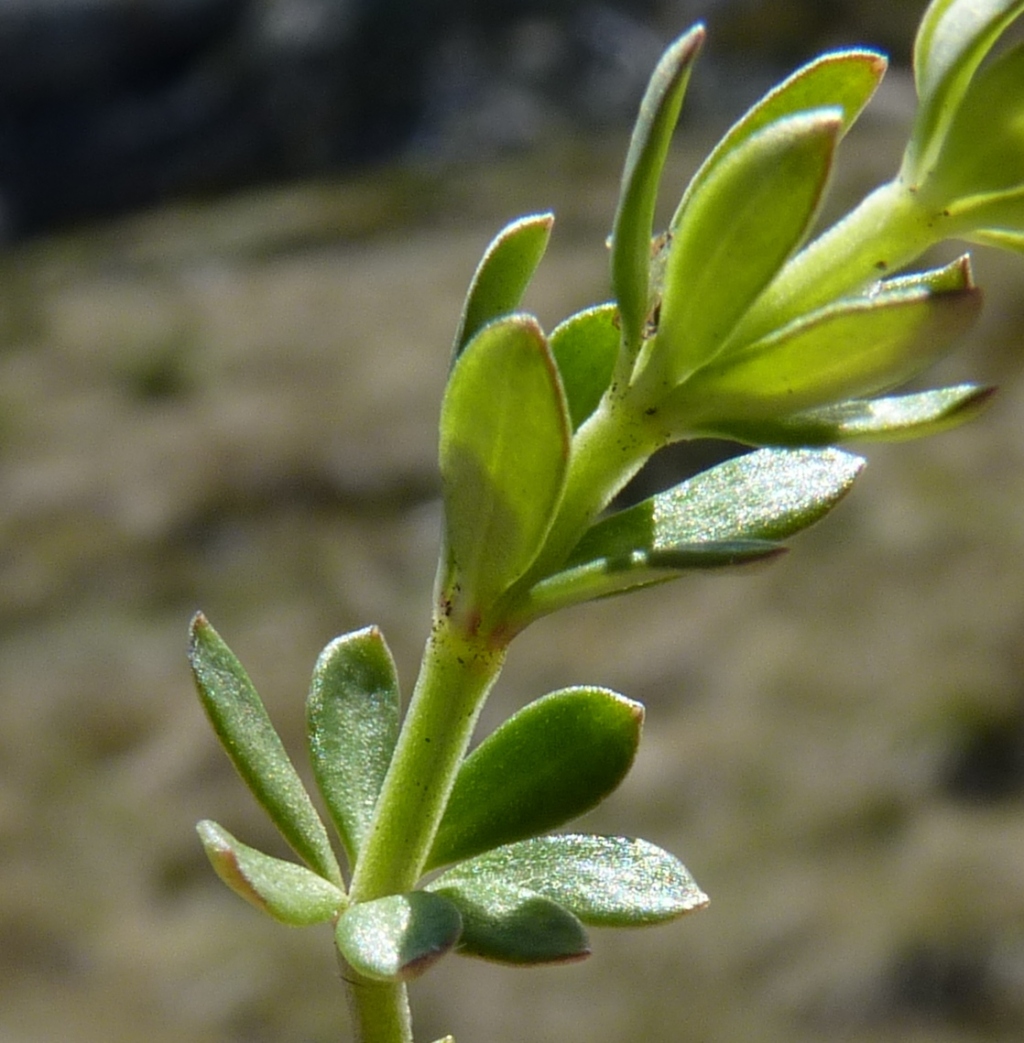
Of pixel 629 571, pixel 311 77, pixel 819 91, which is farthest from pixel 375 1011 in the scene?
pixel 311 77

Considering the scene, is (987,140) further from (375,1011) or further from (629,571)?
(375,1011)

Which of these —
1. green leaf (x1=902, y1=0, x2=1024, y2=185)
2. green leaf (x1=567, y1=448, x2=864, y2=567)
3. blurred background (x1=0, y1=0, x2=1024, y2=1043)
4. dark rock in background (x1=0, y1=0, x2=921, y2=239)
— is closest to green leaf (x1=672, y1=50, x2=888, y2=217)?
green leaf (x1=902, y1=0, x2=1024, y2=185)

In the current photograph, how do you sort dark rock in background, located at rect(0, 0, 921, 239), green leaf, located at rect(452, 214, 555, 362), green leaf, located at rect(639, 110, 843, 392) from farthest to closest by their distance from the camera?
dark rock in background, located at rect(0, 0, 921, 239)
green leaf, located at rect(452, 214, 555, 362)
green leaf, located at rect(639, 110, 843, 392)

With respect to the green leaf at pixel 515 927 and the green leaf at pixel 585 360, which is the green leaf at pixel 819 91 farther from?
the green leaf at pixel 515 927

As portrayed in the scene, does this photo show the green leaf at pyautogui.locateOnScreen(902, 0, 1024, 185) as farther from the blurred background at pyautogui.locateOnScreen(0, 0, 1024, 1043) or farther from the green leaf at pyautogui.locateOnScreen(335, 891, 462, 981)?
the blurred background at pyautogui.locateOnScreen(0, 0, 1024, 1043)

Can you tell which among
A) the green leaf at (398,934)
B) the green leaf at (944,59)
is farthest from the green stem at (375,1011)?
the green leaf at (944,59)

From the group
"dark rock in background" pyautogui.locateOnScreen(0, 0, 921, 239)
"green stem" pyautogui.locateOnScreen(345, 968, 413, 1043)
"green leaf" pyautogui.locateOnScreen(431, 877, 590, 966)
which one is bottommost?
"dark rock in background" pyautogui.locateOnScreen(0, 0, 921, 239)

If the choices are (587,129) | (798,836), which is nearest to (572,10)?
(587,129)
